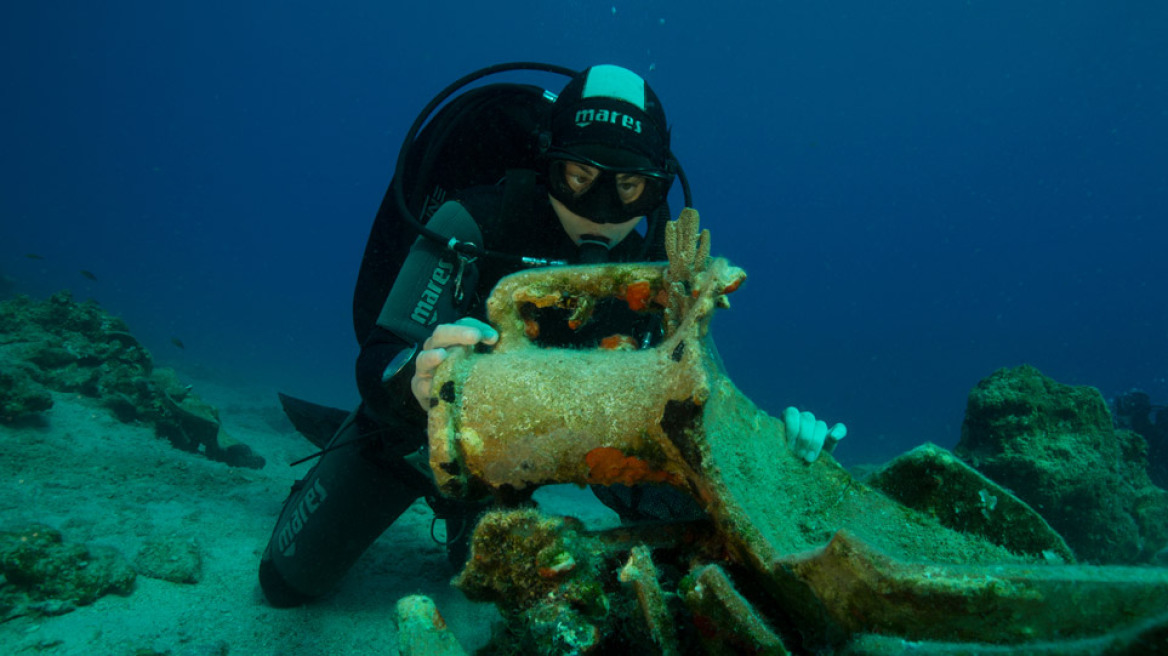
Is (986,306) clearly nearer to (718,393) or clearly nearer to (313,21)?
(718,393)

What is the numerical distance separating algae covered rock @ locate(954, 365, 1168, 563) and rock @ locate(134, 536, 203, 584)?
7206mm

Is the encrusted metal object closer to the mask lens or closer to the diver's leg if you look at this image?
the mask lens

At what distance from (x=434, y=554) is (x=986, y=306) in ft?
462

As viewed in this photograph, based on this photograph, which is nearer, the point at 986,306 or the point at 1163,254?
the point at 1163,254

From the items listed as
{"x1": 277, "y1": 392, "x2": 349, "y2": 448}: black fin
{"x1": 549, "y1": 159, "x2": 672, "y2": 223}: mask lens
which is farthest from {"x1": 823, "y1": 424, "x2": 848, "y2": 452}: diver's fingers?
{"x1": 277, "y1": 392, "x2": 349, "y2": 448}: black fin

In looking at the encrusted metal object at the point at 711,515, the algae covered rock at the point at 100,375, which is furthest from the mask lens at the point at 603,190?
the algae covered rock at the point at 100,375

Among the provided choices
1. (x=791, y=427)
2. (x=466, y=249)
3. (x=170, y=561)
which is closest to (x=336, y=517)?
(x=170, y=561)

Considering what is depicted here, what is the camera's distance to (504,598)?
4.61 ft

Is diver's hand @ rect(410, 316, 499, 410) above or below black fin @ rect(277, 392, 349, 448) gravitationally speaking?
above

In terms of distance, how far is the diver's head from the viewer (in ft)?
10.4

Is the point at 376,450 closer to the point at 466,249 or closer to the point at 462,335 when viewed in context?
the point at 466,249

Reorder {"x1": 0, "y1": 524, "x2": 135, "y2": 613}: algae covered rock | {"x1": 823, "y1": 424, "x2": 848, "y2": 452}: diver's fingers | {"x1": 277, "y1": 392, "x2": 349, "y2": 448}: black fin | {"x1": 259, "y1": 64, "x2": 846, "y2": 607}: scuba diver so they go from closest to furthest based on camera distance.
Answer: {"x1": 823, "y1": 424, "x2": 848, "y2": 452}: diver's fingers
{"x1": 259, "y1": 64, "x2": 846, "y2": 607}: scuba diver
{"x1": 0, "y1": 524, "x2": 135, "y2": 613}: algae covered rock
{"x1": 277, "y1": 392, "x2": 349, "y2": 448}: black fin

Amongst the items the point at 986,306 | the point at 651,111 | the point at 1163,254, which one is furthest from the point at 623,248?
the point at 1163,254

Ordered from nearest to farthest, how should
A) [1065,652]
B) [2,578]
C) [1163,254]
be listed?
[1065,652]
[2,578]
[1163,254]
